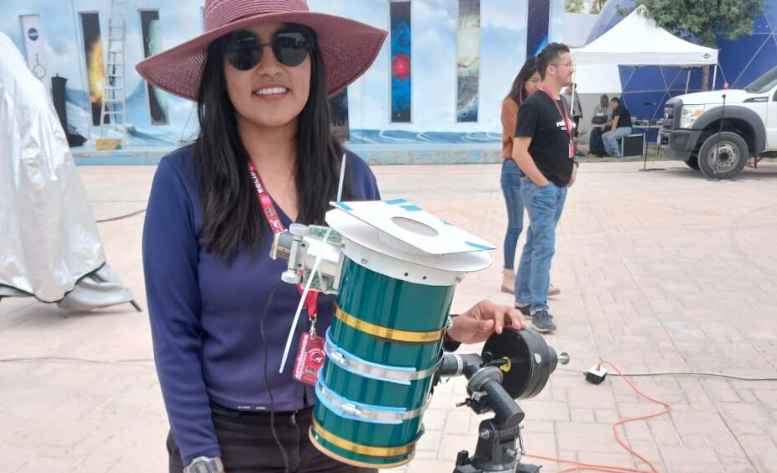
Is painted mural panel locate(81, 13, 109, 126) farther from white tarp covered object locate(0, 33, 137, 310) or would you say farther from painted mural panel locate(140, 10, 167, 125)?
white tarp covered object locate(0, 33, 137, 310)

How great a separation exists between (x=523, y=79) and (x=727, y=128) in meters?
8.14

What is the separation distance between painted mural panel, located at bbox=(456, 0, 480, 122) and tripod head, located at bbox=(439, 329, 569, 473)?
46.7 ft

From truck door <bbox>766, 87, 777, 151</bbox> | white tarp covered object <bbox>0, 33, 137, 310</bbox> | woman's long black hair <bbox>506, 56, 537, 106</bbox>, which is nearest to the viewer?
white tarp covered object <bbox>0, 33, 137, 310</bbox>

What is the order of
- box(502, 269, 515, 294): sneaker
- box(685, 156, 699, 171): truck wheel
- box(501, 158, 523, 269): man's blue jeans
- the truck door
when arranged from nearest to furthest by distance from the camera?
box(501, 158, 523, 269): man's blue jeans < box(502, 269, 515, 294): sneaker < the truck door < box(685, 156, 699, 171): truck wheel

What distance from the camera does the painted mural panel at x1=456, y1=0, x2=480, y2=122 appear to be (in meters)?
14.9

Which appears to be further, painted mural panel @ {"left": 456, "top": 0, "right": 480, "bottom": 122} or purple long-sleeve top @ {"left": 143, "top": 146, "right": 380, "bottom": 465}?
painted mural panel @ {"left": 456, "top": 0, "right": 480, "bottom": 122}

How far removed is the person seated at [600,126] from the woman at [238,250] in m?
15.7

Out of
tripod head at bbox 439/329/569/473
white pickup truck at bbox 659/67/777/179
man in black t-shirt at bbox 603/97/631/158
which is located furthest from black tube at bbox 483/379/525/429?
man in black t-shirt at bbox 603/97/631/158

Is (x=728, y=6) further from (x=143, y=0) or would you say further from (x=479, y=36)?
(x=143, y=0)

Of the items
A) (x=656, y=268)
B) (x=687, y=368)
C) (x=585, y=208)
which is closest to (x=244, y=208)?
(x=687, y=368)

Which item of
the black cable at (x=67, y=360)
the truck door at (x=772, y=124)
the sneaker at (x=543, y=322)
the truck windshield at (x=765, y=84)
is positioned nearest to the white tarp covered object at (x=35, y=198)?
the black cable at (x=67, y=360)

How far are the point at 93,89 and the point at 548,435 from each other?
15549 millimetres

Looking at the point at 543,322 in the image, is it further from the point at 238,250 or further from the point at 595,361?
the point at 238,250

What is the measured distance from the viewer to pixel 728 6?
15703 mm
